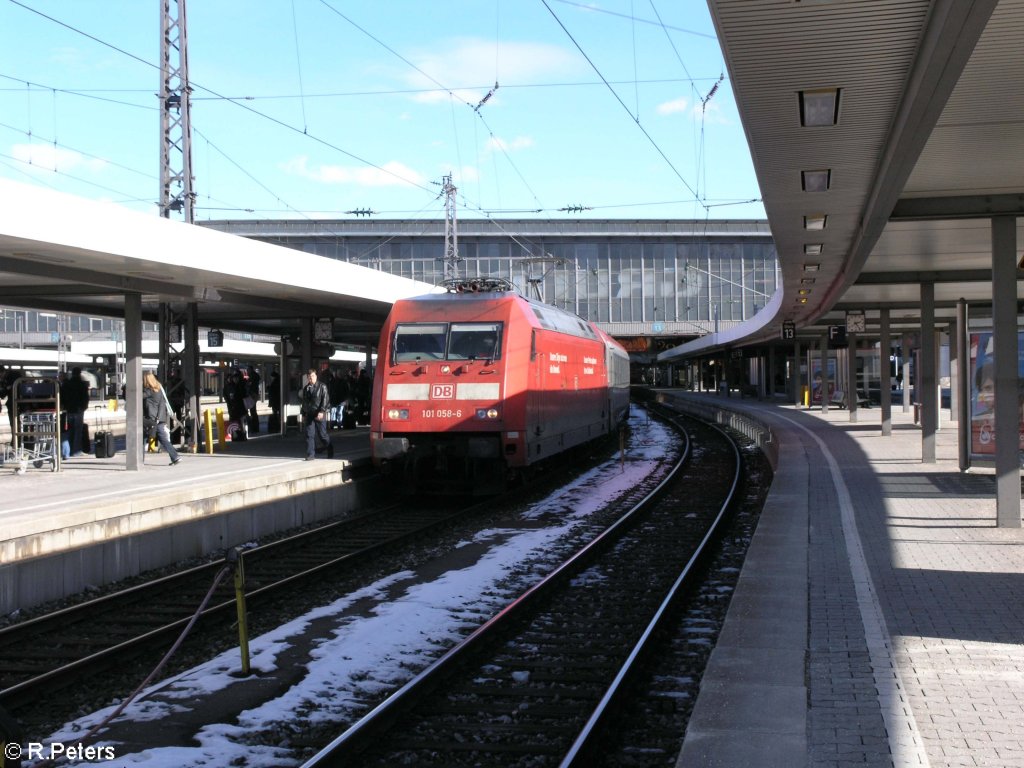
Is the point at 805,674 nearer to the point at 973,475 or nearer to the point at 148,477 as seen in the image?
the point at 148,477

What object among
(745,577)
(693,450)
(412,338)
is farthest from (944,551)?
(693,450)

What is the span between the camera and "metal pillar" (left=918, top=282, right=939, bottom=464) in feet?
59.0

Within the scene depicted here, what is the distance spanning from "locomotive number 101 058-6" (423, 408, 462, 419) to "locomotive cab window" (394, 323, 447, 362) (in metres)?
0.84

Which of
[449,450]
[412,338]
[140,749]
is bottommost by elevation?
[140,749]

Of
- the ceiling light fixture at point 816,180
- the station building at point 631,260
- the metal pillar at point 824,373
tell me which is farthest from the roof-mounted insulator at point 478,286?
the station building at point 631,260

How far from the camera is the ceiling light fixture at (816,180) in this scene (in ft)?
32.2

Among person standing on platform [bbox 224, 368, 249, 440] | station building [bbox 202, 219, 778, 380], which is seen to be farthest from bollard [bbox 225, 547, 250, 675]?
station building [bbox 202, 219, 778, 380]

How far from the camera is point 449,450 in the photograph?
→ 1541cm

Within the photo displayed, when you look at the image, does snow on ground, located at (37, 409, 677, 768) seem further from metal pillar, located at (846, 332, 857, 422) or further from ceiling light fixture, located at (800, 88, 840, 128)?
metal pillar, located at (846, 332, 857, 422)

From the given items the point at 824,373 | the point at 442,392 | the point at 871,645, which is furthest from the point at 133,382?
the point at 824,373

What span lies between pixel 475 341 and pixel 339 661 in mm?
8691

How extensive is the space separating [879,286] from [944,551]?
11.9 m

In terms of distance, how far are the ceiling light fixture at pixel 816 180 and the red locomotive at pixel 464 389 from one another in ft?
19.5

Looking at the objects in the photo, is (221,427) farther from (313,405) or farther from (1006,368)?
(1006,368)
